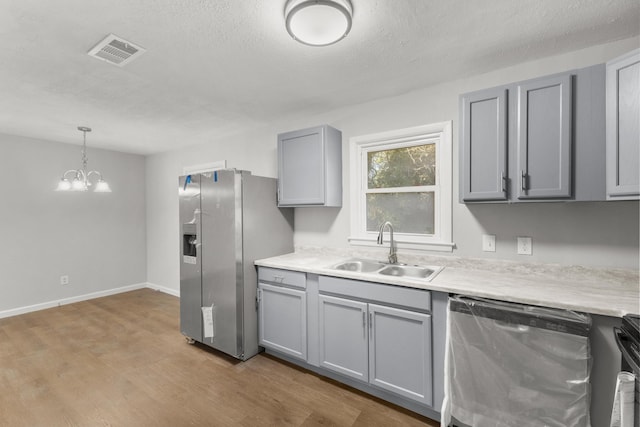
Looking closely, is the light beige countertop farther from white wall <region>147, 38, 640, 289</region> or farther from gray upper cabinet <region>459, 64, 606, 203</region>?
gray upper cabinet <region>459, 64, 606, 203</region>

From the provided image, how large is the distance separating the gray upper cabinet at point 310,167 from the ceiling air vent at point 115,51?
4.49 feet

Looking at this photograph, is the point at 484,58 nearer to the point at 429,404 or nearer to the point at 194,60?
the point at 194,60

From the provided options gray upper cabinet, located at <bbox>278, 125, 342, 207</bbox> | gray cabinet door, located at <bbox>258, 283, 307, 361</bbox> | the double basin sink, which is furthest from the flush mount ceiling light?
gray cabinet door, located at <bbox>258, 283, 307, 361</bbox>

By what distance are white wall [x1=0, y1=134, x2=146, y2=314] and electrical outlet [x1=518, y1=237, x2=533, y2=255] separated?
5.62 meters

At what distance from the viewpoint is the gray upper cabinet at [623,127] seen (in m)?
1.46

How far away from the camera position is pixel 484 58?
2.03 m

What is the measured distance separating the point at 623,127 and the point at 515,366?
139cm

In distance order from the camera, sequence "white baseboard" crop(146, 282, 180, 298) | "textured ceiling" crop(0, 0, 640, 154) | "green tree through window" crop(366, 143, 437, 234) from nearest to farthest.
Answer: "textured ceiling" crop(0, 0, 640, 154), "green tree through window" crop(366, 143, 437, 234), "white baseboard" crop(146, 282, 180, 298)

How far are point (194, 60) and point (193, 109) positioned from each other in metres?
1.07

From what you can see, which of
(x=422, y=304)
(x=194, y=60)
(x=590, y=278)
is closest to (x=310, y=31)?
(x=194, y=60)

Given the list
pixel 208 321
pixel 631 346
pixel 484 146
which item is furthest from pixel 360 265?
pixel 631 346

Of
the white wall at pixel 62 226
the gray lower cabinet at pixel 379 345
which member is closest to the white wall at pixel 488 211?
the gray lower cabinet at pixel 379 345

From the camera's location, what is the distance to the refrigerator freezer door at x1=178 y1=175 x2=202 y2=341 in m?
2.92

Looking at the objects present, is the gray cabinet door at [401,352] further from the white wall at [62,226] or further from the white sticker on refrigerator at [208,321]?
the white wall at [62,226]
